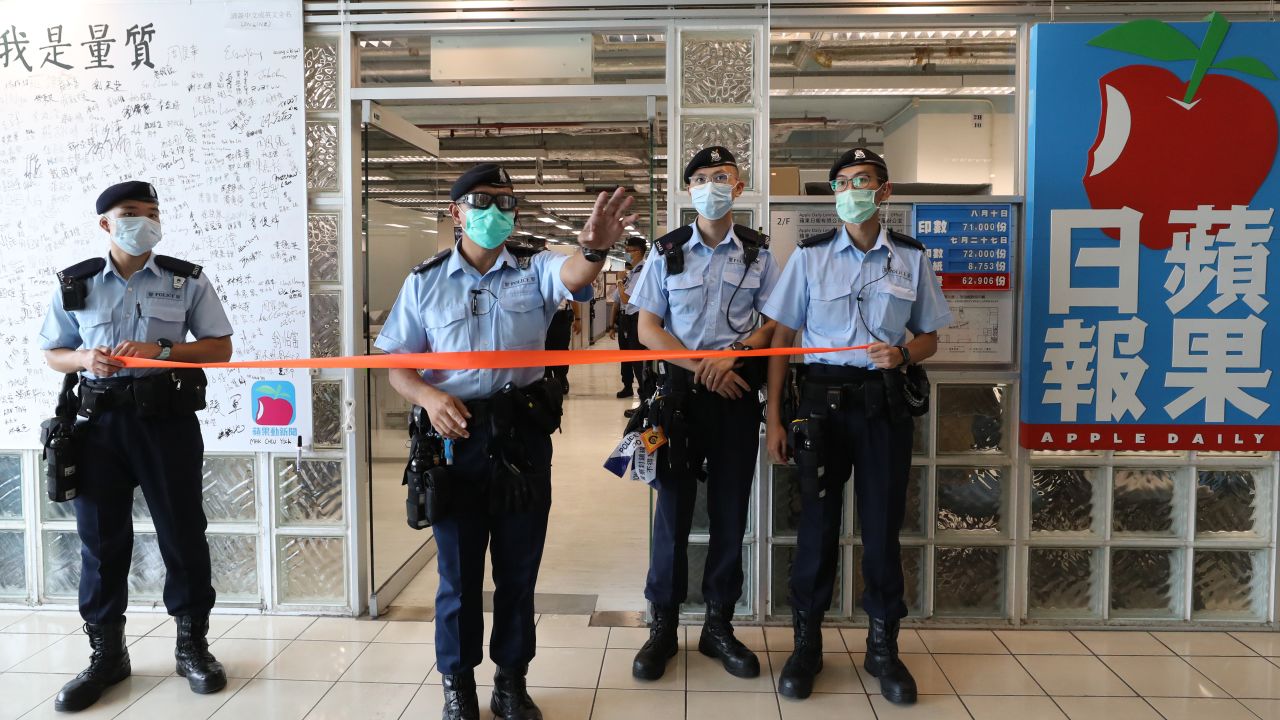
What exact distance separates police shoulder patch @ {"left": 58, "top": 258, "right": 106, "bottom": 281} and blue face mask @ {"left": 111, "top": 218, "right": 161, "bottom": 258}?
0.28 ft

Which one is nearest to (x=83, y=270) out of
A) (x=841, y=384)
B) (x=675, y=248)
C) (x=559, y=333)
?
(x=559, y=333)

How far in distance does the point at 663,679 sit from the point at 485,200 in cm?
171

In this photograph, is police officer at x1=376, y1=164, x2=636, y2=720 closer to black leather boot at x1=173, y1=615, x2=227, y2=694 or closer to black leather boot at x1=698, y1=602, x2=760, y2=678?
black leather boot at x1=698, y1=602, x2=760, y2=678

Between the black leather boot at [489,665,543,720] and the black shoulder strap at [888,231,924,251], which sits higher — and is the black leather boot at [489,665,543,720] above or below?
below

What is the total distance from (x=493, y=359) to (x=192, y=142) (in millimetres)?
1928

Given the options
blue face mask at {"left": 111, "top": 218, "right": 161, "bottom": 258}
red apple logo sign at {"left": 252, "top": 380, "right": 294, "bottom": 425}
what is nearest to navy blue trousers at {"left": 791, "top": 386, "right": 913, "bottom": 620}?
red apple logo sign at {"left": 252, "top": 380, "right": 294, "bottom": 425}

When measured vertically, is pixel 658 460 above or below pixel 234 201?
below

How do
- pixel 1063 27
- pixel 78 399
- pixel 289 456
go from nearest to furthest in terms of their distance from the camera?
pixel 78 399 → pixel 1063 27 → pixel 289 456

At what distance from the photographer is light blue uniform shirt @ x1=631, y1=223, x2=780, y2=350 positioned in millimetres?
2672

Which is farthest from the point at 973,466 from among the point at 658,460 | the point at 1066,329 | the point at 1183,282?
the point at 658,460

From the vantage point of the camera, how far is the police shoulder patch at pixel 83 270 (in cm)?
250

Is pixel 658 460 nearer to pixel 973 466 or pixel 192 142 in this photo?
pixel 973 466

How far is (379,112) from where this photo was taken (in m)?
3.29

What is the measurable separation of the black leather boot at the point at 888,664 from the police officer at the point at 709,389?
1.30 feet
